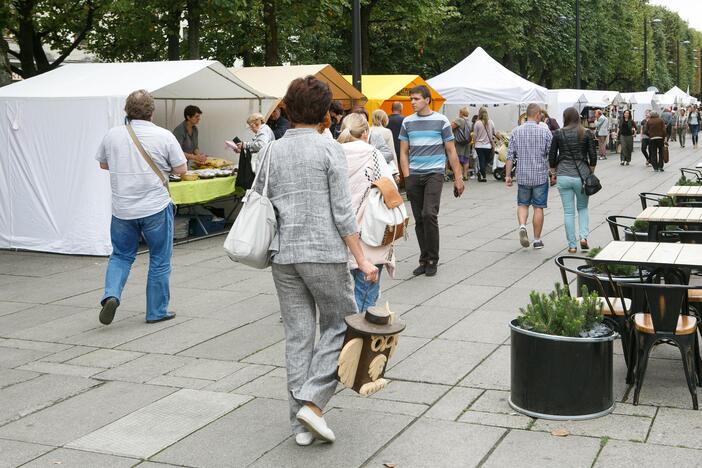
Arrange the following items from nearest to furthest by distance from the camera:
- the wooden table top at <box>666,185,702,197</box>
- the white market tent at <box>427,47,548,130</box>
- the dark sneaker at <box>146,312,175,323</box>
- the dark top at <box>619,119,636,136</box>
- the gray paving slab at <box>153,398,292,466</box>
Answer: the gray paving slab at <box>153,398,292,466</box>, the dark sneaker at <box>146,312,175,323</box>, the wooden table top at <box>666,185,702,197</box>, the white market tent at <box>427,47,548,130</box>, the dark top at <box>619,119,636,136</box>

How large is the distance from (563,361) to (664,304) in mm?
695

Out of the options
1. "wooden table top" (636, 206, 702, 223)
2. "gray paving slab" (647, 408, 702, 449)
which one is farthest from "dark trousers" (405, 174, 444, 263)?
"gray paving slab" (647, 408, 702, 449)

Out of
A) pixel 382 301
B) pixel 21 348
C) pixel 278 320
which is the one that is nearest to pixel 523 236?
pixel 382 301

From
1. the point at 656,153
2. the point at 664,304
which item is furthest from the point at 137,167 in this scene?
the point at 656,153

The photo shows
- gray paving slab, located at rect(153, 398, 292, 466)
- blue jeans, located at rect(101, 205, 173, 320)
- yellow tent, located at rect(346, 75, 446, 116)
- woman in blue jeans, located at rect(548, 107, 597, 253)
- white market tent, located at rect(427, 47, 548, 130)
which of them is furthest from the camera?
white market tent, located at rect(427, 47, 548, 130)

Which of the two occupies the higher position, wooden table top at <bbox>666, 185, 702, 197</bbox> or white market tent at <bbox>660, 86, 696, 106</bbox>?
white market tent at <bbox>660, 86, 696, 106</bbox>

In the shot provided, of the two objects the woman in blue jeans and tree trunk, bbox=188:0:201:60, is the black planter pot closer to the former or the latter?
the woman in blue jeans

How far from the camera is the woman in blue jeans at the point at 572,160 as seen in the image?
1084cm

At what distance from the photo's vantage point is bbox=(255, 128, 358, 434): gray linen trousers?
4656 mm

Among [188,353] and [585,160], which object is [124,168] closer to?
[188,353]

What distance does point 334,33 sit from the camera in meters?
35.6

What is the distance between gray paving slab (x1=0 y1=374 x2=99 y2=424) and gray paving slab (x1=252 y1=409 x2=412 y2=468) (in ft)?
5.53

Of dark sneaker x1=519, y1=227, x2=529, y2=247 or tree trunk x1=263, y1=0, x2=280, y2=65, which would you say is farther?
tree trunk x1=263, y1=0, x2=280, y2=65

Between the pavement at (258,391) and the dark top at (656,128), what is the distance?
15.5 m
